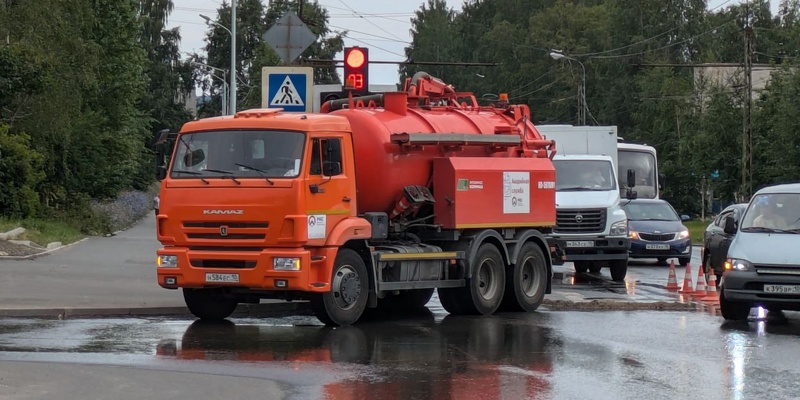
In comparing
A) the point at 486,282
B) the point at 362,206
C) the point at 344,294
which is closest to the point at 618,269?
the point at 486,282

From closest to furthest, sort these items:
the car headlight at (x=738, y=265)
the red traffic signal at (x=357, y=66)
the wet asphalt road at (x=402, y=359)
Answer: the wet asphalt road at (x=402, y=359)
the car headlight at (x=738, y=265)
the red traffic signal at (x=357, y=66)

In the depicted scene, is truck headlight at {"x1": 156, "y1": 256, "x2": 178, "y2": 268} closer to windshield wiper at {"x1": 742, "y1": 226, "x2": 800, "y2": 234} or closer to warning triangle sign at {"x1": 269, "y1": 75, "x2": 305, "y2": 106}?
warning triangle sign at {"x1": 269, "y1": 75, "x2": 305, "y2": 106}

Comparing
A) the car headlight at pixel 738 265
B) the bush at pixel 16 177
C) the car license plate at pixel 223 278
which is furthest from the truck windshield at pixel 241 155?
the bush at pixel 16 177

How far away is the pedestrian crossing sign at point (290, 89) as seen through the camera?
19109 mm

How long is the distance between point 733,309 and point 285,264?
19.9 ft

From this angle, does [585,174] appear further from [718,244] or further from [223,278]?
[223,278]

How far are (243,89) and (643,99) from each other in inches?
1183

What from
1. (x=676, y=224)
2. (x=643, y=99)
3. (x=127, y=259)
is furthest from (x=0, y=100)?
(x=643, y=99)

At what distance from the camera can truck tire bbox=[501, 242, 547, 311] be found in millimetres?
18031

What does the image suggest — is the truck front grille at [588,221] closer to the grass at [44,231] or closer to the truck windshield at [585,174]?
the truck windshield at [585,174]

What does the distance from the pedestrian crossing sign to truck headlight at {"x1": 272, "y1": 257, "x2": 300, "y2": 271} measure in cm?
510

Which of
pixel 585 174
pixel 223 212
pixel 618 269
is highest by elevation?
pixel 585 174

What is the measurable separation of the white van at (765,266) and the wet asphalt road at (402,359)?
344 millimetres

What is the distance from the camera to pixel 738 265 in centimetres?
1611
